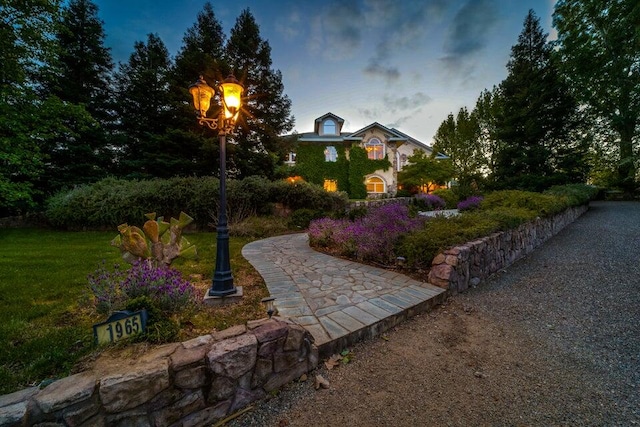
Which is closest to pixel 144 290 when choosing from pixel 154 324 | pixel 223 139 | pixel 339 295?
pixel 154 324

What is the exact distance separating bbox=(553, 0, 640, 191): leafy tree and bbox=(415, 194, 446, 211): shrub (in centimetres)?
1131

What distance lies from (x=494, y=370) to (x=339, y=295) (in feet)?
5.88

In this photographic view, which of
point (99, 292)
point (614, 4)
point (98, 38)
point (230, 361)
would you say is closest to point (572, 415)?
point (230, 361)

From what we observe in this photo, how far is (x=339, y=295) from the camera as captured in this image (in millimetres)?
3342

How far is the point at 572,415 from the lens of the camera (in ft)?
5.49

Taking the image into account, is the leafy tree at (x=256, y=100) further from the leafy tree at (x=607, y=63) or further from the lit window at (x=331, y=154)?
the leafy tree at (x=607, y=63)

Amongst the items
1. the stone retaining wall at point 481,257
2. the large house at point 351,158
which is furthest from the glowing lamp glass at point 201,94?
the large house at point 351,158

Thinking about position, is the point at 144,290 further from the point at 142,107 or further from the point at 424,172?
the point at 424,172

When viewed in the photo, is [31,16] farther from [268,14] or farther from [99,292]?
[99,292]

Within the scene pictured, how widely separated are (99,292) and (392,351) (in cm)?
298

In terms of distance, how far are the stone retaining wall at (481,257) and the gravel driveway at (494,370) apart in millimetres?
330

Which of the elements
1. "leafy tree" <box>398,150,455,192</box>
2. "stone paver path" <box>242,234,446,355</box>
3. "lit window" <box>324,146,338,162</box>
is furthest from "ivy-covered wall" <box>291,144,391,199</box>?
"stone paver path" <box>242,234,446,355</box>

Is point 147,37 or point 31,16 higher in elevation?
point 147,37

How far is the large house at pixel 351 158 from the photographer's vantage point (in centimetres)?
2023
